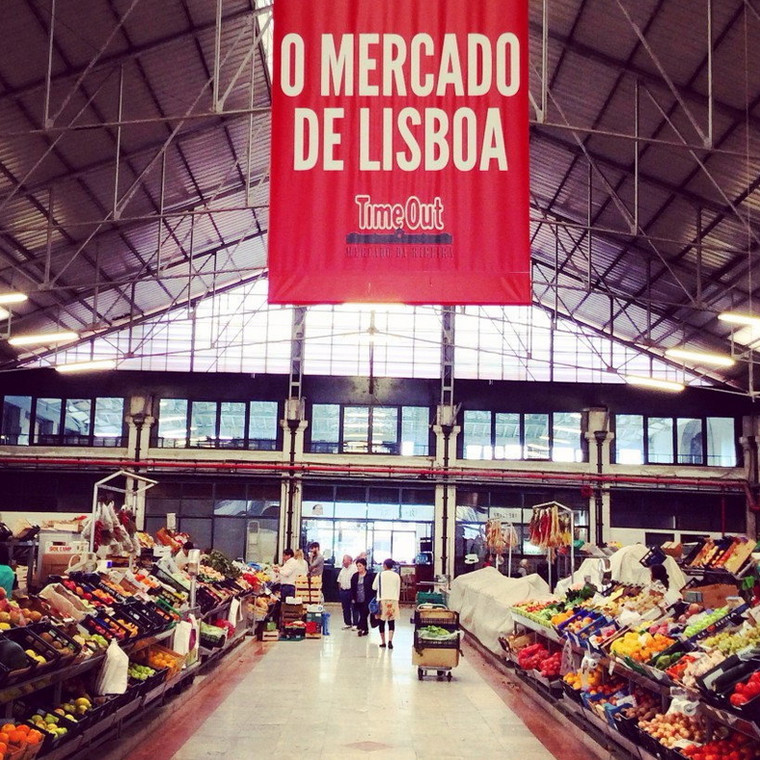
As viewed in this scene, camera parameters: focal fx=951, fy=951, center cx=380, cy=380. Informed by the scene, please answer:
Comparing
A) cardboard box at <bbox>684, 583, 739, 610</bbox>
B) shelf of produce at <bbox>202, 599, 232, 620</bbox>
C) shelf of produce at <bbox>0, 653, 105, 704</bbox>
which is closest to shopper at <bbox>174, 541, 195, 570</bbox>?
shelf of produce at <bbox>202, 599, 232, 620</bbox>

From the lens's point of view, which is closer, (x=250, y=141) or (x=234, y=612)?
(x=250, y=141)

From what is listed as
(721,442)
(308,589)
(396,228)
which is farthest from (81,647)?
(721,442)

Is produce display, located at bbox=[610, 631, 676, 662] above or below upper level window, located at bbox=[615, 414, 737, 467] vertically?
below

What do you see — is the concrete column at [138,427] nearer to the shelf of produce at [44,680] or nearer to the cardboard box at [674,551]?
the cardboard box at [674,551]

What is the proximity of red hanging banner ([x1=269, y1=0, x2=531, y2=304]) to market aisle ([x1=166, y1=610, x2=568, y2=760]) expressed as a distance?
421cm

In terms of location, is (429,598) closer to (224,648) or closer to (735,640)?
(224,648)

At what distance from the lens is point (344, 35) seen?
697 centimetres

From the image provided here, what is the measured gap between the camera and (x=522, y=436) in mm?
26266

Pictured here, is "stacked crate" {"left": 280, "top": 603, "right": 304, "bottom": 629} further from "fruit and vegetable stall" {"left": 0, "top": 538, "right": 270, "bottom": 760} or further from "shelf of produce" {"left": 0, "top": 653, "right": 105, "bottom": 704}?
"shelf of produce" {"left": 0, "top": 653, "right": 105, "bottom": 704}

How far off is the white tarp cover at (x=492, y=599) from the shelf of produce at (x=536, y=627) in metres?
0.77

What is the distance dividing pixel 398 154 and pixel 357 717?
6059 millimetres

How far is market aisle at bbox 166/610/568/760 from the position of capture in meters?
8.50

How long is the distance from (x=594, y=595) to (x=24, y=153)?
10354mm

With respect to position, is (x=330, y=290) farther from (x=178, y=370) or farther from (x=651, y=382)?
(x=178, y=370)
